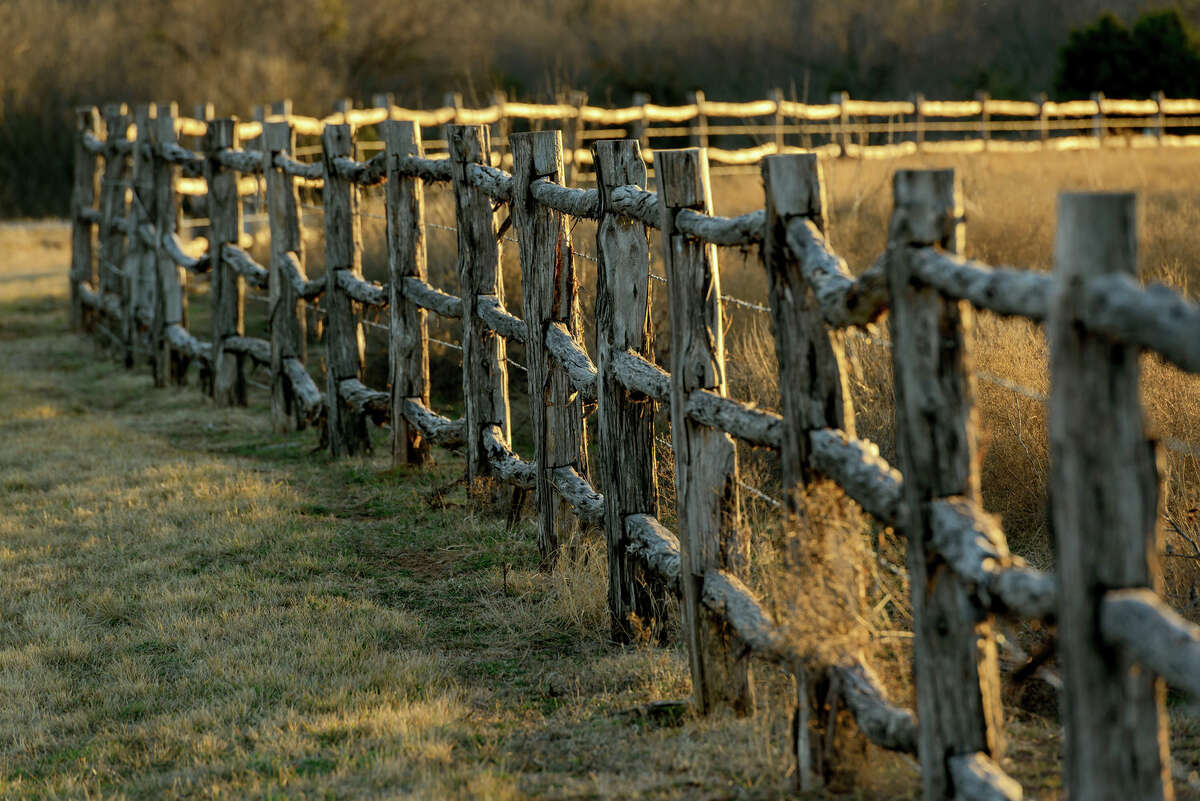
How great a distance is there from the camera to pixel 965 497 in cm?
265

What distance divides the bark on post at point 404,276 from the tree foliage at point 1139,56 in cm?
2112

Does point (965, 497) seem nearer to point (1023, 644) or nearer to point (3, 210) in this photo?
point (1023, 644)

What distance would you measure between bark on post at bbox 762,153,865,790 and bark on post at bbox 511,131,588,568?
2.25 meters

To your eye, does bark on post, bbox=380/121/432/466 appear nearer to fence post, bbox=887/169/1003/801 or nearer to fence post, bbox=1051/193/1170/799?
fence post, bbox=887/169/1003/801

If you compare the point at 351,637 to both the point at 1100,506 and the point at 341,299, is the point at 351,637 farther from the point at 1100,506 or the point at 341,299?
the point at 341,299

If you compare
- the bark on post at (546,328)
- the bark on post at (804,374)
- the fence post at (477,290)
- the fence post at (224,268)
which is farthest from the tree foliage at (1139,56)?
the bark on post at (804,374)

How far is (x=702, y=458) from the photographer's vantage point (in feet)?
12.8

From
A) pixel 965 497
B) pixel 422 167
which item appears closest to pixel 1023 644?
pixel 965 497

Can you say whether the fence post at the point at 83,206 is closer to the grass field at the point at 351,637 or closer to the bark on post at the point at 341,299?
the grass field at the point at 351,637

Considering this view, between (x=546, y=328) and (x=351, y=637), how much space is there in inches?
60.7

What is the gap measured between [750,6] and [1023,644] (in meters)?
36.7

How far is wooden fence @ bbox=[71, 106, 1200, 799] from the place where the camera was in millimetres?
2115

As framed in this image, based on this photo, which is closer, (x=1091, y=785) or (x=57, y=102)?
(x=1091, y=785)

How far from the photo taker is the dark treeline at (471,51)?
97.0 ft
